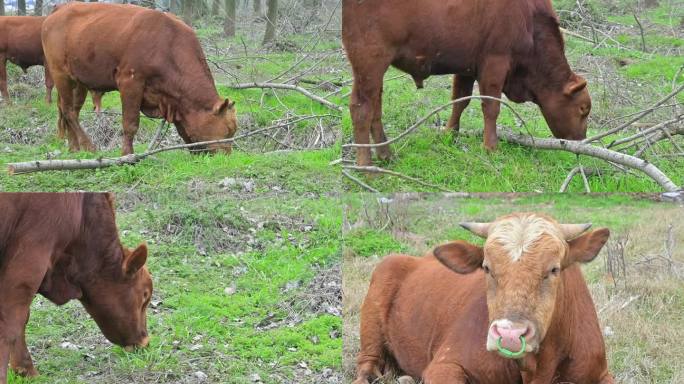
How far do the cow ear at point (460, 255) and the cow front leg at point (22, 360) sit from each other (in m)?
3.33

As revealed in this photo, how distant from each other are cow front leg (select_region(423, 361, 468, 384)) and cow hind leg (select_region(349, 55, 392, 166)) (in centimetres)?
255

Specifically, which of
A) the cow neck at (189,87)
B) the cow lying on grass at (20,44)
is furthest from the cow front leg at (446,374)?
the cow lying on grass at (20,44)

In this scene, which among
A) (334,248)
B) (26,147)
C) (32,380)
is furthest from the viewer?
(26,147)

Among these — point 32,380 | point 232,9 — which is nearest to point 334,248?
point 32,380

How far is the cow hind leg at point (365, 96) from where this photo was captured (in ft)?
23.3

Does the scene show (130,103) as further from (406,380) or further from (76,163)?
(406,380)

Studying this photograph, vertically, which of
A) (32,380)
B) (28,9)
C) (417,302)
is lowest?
(28,9)

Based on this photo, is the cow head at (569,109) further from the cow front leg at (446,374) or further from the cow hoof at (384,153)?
the cow front leg at (446,374)

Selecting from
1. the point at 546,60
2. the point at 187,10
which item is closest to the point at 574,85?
the point at 546,60

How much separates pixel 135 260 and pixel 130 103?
118 inches

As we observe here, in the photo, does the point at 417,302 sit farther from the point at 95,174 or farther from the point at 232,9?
the point at 232,9

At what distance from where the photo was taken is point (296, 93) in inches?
481

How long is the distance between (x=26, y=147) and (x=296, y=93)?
418cm

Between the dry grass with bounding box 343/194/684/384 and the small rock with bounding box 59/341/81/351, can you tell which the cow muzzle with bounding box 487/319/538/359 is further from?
the small rock with bounding box 59/341/81/351
